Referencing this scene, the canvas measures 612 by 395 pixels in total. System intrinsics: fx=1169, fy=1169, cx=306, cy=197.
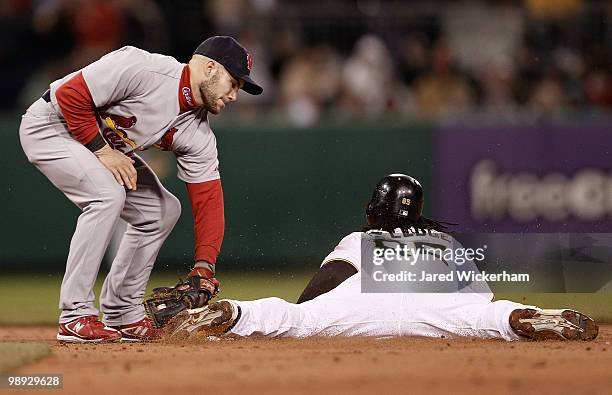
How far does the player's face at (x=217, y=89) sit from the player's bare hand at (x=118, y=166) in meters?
0.65

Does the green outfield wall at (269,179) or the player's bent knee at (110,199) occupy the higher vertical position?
the green outfield wall at (269,179)

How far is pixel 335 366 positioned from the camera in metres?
6.04

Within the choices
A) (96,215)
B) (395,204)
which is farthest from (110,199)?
(395,204)

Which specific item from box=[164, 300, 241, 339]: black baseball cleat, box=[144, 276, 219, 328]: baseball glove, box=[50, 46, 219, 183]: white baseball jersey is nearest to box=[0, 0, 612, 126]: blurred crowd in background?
box=[50, 46, 219, 183]: white baseball jersey

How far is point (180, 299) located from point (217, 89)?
4.40 ft

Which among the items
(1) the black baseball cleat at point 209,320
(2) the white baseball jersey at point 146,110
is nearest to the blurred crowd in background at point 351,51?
(2) the white baseball jersey at point 146,110

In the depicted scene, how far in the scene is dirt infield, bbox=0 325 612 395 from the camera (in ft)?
17.7

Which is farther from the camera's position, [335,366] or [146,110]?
[146,110]

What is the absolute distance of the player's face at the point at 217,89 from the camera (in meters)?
7.32

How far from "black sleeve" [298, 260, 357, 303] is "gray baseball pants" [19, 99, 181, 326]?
3.59ft

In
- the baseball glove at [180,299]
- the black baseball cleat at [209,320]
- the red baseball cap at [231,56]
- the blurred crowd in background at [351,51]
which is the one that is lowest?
the black baseball cleat at [209,320]

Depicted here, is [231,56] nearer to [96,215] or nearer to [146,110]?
[146,110]

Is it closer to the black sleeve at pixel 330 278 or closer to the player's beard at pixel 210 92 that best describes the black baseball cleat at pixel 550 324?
the black sleeve at pixel 330 278

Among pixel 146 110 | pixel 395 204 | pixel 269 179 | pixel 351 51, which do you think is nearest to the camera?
pixel 146 110
